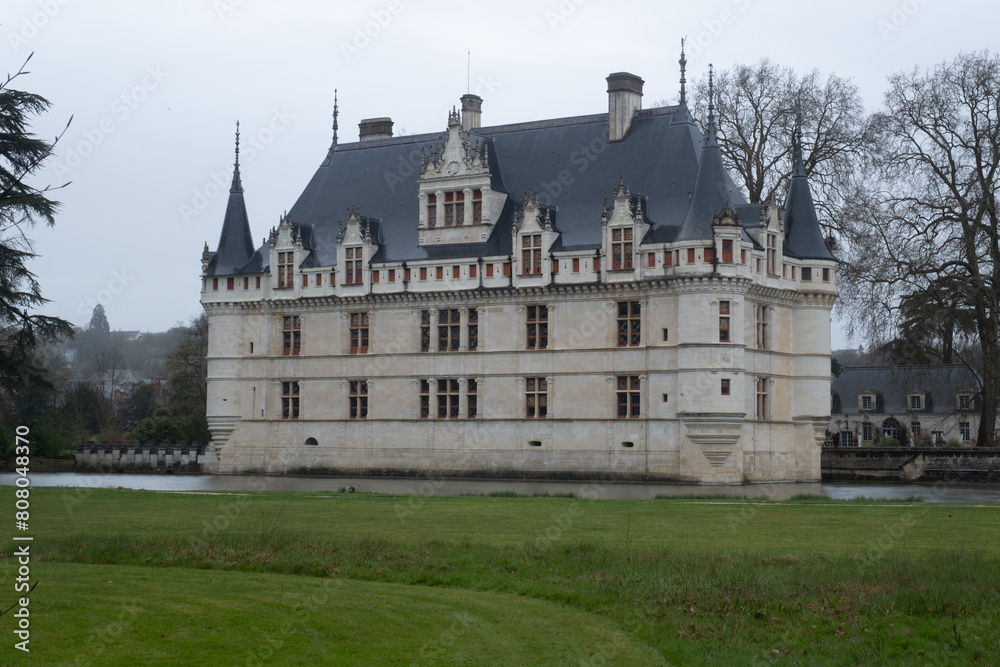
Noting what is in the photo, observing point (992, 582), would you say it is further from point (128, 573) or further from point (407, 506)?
point (407, 506)

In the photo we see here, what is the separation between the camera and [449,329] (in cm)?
4016

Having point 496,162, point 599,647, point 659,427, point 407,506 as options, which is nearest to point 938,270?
point 659,427

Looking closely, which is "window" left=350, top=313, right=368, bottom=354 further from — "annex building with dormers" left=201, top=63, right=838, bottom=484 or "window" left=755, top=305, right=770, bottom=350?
"window" left=755, top=305, right=770, bottom=350

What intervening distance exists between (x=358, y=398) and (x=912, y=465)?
17347mm

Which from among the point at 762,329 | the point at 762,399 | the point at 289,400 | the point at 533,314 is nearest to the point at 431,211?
the point at 533,314

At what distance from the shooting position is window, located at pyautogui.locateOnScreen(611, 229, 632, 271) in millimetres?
36875

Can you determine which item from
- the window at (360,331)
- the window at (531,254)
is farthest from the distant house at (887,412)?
the window at (360,331)

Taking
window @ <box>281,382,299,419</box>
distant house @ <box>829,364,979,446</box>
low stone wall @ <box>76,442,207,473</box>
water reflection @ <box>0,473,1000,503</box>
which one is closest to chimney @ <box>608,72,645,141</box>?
water reflection @ <box>0,473,1000,503</box>

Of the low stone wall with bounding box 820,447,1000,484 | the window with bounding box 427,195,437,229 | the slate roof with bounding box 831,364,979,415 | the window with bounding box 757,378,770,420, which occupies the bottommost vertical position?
the low stone wall with bounding box 820,447,1000,484

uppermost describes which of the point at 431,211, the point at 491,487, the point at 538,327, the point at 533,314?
the point at 431,211

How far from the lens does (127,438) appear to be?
5550 centimetres

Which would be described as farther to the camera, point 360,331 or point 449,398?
point 360,331

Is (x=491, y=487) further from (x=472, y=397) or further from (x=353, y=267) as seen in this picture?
(x=353, y=267)

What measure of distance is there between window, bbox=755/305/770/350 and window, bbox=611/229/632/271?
4.11 m
